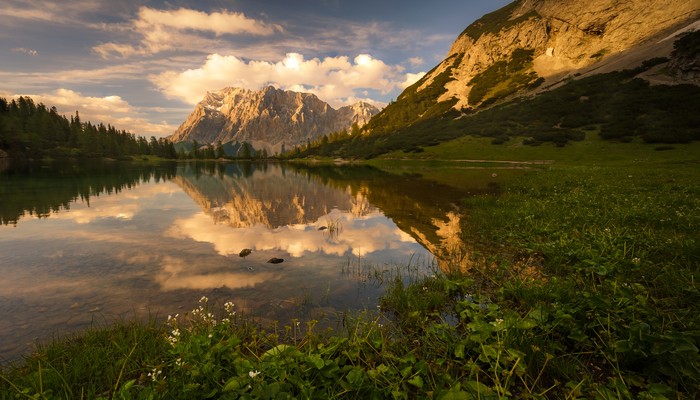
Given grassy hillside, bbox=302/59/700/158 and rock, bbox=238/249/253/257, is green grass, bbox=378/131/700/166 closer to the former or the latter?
grassy hillside, bbox=302/59/700/158

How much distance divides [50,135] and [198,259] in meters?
222

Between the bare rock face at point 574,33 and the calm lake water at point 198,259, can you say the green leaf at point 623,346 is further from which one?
the bare rock face at point 574,33

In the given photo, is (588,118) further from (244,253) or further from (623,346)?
(623,346)

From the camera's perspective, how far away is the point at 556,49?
536ft

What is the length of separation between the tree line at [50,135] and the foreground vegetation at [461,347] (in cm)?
18628

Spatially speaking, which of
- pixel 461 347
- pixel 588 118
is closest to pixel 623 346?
pixel 461 347

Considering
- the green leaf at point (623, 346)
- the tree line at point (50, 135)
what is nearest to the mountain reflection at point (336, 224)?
the green leaf at point (623, 346)

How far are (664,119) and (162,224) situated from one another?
104m

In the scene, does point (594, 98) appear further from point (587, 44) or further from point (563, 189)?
point (563, 189)

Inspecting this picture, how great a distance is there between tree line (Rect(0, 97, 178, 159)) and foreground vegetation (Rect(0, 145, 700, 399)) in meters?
186

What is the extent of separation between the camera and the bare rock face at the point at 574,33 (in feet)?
439

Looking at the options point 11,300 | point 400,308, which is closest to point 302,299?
point 400,308

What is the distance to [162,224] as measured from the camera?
2073 centimetres

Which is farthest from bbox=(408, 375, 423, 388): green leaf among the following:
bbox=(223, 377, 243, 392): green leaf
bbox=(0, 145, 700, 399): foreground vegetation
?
bbox=(223, 377, 243, 392): green leaf
